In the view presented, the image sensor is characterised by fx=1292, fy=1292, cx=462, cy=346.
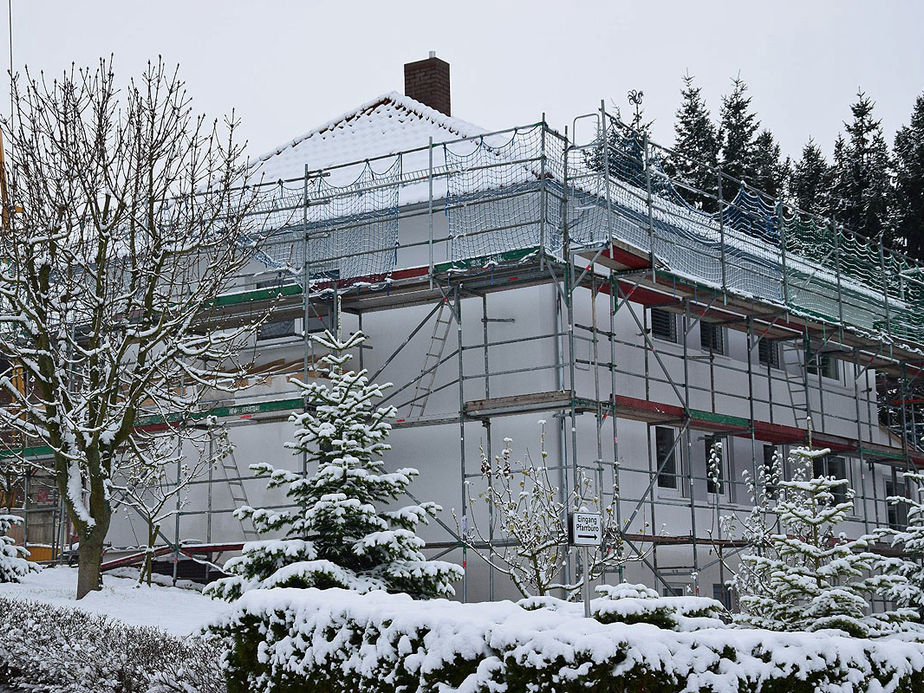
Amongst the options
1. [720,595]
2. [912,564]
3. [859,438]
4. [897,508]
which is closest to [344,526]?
[912,564]

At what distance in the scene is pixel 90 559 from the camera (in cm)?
1720

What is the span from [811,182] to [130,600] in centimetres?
3567

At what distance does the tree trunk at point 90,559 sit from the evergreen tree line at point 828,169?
28883mm

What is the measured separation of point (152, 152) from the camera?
17516mm

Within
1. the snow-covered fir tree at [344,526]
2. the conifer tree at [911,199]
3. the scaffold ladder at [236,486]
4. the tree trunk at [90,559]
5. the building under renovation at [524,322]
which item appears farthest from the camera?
the conifer tree at [911,199]

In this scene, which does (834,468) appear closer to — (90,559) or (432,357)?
(432,357)

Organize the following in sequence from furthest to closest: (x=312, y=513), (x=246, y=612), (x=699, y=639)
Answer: (x=312, y=513) → (x=246, y=612) → (x=699, y=639)

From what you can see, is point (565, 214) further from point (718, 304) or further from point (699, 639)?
point (699, 639)

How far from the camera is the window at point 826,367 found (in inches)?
1065

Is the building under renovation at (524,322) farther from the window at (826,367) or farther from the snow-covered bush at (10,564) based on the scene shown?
the snow-covered bush at (10,564)

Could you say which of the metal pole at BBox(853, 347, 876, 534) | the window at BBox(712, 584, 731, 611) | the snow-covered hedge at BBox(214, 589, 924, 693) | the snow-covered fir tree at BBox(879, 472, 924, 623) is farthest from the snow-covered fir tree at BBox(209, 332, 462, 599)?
the metal pole at BBox(853, 347, 876, 534)

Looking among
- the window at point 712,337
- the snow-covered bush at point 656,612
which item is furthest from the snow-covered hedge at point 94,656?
the window at point 712,337

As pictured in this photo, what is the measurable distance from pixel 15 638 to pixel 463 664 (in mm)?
6579

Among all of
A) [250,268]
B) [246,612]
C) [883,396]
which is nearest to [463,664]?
[246,612]
